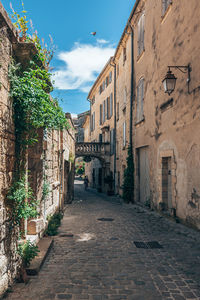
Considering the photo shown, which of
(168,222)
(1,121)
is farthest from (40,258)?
(168,222)

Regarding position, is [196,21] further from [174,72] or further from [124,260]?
[124,260]

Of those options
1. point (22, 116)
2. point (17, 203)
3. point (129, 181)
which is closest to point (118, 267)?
point (17, 203)

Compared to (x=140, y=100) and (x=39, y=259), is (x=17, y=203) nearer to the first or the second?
(x=39, y=259)

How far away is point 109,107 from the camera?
20.5 metres

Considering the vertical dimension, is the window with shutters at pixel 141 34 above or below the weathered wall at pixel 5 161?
above

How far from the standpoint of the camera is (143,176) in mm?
12062

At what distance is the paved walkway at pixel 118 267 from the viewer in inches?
138

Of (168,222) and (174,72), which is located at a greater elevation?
(174,72)

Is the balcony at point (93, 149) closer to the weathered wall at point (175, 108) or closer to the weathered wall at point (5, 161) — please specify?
the weathered wall at point (175, 108)

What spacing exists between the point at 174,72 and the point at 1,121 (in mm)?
6561

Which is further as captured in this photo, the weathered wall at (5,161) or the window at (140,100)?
the window at (140,100)

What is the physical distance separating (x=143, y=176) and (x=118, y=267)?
7847 millimetres

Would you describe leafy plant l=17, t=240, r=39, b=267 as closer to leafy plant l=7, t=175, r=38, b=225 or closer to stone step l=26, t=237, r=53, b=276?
stone step l=26, t=237, r=53, b=276

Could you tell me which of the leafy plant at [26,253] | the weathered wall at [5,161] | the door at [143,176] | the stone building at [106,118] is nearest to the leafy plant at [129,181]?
the door at [143,176]
